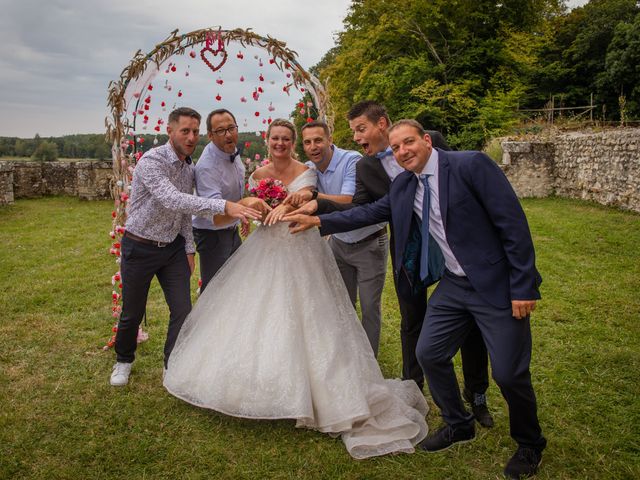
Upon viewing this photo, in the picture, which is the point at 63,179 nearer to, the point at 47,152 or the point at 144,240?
the point at 47,152

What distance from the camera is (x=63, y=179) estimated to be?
18812 millimetres

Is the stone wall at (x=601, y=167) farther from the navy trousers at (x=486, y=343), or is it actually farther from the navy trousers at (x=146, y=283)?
the navy trousers at (x=146, y=283)

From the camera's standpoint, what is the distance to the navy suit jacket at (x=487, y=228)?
315cm

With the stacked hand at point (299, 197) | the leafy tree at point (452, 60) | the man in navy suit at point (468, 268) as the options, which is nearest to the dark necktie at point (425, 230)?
the man in navy suit at point (468, 268)

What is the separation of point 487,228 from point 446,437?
5.33ft

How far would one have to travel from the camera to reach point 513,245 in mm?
3156

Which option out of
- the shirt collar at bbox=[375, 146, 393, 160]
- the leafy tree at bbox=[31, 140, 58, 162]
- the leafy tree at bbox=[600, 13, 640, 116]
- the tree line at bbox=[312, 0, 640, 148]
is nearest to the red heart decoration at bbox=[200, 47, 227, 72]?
the shirt collar at bbox=[375, 146, 393, 160]

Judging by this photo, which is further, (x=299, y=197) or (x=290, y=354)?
(x=299, y=197)

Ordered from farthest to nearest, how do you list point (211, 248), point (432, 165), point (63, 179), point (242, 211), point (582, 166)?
point (63, 179) → point (582, 166) → point (211, 248) → point (242, 211) → point (432, 165)

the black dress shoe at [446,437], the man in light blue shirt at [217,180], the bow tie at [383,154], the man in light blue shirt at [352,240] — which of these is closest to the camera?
the black dress shoe at [446,437]

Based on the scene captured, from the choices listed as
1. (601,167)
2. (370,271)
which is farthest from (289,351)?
(601,167)

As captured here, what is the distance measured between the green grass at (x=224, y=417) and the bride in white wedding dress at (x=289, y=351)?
9.4 inches

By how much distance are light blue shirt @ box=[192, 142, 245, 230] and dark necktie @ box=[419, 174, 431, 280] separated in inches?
83.2

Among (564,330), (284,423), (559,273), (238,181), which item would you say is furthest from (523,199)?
(284,423)
